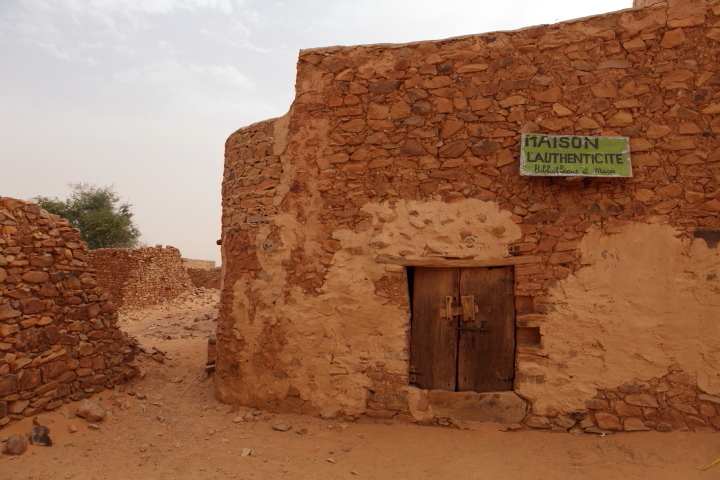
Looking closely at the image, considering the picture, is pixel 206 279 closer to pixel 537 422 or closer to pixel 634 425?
pixel 537 422

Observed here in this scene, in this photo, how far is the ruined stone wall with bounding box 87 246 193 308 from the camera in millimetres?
13352

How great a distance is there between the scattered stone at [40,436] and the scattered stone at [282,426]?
2.02 m

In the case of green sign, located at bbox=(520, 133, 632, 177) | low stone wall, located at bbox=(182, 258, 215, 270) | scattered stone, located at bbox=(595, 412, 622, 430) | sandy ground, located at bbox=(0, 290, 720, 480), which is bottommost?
sandy ground, located at bbox=(0, 290, 720, 480)

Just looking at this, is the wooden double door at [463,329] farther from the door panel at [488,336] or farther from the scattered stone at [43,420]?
the scattered stone at [43,420]

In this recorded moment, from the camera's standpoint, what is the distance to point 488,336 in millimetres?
4590

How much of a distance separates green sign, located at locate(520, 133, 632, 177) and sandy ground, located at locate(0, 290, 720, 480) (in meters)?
2.34

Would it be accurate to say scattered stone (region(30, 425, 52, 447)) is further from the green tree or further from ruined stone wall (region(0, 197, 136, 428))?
the green tree

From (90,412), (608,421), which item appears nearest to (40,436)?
(90,412)

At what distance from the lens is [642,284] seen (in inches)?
163

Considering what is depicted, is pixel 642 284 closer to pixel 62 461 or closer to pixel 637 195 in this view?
pixel 637 195

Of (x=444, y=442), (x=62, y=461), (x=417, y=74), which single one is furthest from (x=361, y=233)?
(x=62, y=461)

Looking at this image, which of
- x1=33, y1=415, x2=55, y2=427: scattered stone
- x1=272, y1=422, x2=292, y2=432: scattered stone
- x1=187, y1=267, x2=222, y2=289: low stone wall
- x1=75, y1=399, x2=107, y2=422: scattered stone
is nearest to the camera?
x1=33, y1=415, x2=55, y2=427: scattered stone

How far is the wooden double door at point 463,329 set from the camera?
179 inches

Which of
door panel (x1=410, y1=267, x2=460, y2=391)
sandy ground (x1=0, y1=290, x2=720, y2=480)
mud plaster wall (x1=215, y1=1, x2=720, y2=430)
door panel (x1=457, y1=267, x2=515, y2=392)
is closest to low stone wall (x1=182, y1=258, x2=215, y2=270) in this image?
sandy ground (x1=0, y1=290, x2=720, y2=480)
